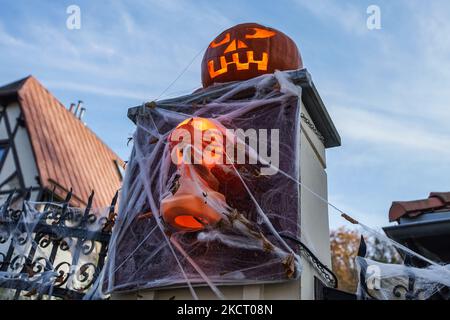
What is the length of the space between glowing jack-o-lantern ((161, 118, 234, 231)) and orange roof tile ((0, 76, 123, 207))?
24.9 feet

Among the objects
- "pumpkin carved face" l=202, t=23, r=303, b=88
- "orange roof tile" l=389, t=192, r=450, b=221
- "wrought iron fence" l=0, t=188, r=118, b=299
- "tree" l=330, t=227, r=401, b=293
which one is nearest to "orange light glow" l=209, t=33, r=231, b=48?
"pumpkin carved face" l=202, t=23, r=303, b=88

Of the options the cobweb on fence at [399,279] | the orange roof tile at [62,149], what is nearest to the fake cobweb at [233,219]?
the cobweb on fence at [399,279]

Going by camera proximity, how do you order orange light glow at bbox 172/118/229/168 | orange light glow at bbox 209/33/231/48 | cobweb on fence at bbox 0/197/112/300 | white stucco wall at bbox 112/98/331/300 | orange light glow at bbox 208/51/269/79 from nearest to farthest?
1. white stucco wall at bbox 112/98/331/300
2. orange light glow at bbox 172/118/229/168
3. cobweb on fence at bbox 0/197/112/300
4. orange light glow at bbox 208/51/269/79
5. orange light glow at bbox 209/33/231/48

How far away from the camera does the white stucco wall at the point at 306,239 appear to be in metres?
3.22

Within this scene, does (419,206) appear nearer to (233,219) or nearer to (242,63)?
(233,219)

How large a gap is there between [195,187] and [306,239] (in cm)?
100

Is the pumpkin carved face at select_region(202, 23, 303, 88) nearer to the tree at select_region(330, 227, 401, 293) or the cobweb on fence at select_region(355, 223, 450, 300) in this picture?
the cobweb on fence at select_region(355, 223, 450, 300)

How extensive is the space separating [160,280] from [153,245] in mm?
376

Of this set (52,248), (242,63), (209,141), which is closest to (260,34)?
(242,63)

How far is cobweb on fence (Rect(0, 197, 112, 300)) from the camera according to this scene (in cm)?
423

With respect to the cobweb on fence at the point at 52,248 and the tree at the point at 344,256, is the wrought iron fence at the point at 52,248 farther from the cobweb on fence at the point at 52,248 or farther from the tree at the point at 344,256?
the tree at the point at 344,256
